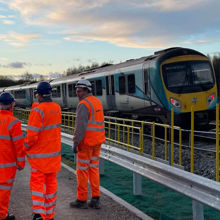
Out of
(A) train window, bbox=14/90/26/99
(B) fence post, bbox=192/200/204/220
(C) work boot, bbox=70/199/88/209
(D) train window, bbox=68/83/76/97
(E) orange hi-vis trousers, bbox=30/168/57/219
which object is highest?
(D) train window, bbox=68/83/76/97

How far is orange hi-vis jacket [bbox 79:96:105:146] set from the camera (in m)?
5.26

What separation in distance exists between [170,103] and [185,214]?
7.59 metres

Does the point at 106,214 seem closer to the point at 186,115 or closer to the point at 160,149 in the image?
the point at 160,149

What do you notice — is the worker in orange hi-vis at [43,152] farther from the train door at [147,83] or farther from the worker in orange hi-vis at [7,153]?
the train door at [147,83]

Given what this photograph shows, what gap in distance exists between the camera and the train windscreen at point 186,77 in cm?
1294

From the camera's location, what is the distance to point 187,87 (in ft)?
42.9

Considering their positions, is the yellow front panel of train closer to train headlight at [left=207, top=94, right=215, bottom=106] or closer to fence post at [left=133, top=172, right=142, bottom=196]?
train headlight at [left=207, top=94, right=215, bottom=106]

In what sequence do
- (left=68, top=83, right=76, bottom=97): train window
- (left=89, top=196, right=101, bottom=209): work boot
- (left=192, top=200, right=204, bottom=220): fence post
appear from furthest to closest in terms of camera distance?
(left=68, top=83, right=76, bottom=97): train window, (left=89, top=196, right=101, bottom=209): work boot, (left=192, top=200, right=204, bottom=220): fence post

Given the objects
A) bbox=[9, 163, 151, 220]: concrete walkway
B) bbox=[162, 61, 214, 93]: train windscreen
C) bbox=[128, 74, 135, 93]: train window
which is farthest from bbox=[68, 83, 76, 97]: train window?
bbox=[9, 163, 151, 220]: concrete walkway

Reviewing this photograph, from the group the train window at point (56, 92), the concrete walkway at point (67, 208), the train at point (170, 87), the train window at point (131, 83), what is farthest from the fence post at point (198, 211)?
the train window at point (56, 92)

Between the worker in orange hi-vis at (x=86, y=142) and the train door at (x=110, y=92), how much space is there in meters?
10.7

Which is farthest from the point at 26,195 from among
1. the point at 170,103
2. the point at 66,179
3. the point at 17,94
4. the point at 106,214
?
the point at 17,94

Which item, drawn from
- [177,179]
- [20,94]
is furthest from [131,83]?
[20,94]

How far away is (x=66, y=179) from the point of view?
22.7 feet
